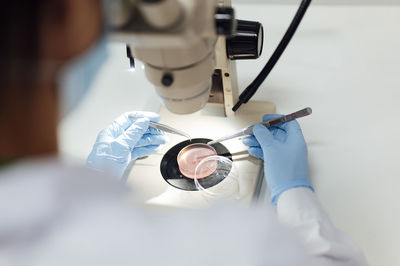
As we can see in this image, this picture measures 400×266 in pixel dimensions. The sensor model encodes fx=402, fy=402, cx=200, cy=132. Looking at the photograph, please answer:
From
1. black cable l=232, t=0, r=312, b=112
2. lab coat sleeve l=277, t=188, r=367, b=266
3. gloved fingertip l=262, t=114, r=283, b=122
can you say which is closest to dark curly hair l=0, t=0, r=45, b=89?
lab coat sleeve l=277, t=188, r=367, b=266

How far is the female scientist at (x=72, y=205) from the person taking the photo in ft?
1.55

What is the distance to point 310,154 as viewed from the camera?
1334 millimetres

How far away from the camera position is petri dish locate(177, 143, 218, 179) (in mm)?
1232

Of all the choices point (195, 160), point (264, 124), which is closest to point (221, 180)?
point (195, 160)

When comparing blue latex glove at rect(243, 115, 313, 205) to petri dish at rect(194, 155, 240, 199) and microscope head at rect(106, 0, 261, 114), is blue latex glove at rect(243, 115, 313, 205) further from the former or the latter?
microscope head at rect(106, 0, 261, 114)

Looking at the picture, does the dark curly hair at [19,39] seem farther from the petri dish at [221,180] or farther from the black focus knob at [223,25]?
the petri dish at [221,180]

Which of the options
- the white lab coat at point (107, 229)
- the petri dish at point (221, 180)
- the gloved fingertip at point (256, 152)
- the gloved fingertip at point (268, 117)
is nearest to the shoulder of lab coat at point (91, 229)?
the white lab coat at point (107, 229)

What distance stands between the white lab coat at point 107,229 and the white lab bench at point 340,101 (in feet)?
1.50

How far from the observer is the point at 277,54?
48.9 inches

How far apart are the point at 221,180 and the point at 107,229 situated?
59cm

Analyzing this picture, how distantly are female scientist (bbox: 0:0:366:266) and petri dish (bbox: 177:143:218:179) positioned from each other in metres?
0.35

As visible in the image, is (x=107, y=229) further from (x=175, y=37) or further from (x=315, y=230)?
(x=315, y=230)

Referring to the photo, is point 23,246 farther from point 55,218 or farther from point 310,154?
point 310,154

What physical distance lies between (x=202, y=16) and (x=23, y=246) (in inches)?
18.5
